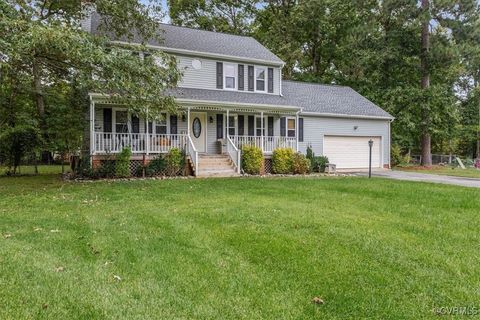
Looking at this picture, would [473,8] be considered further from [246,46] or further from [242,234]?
[242,234]

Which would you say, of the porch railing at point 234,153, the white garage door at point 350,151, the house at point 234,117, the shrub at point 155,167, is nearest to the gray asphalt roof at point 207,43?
the house at point 234,117

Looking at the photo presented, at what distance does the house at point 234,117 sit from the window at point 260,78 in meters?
0.05

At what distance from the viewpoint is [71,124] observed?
54.4 feet

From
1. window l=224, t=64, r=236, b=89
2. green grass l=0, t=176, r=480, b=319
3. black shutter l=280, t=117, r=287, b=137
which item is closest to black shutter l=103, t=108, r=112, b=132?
window l=224, t=64, r=236, b=89

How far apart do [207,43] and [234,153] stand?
21.7ft

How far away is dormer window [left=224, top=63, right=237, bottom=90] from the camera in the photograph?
1852 centimetres

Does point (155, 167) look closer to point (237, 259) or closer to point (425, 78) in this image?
point (237, 259)

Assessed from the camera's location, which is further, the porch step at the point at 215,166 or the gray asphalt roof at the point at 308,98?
the gray asphalt roof at the point at 308,98

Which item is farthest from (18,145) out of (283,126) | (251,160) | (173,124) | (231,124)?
(283,126)

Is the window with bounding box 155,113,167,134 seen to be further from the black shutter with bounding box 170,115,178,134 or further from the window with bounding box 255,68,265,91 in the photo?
the window with bounding box 255,68,265,91

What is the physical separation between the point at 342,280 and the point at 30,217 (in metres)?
5.78

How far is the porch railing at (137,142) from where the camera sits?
14327 millimetres

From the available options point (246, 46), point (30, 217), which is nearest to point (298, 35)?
point (246, 46)

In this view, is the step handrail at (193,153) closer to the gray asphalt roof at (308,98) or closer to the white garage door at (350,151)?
the gray asphalt roof at (308,98)
